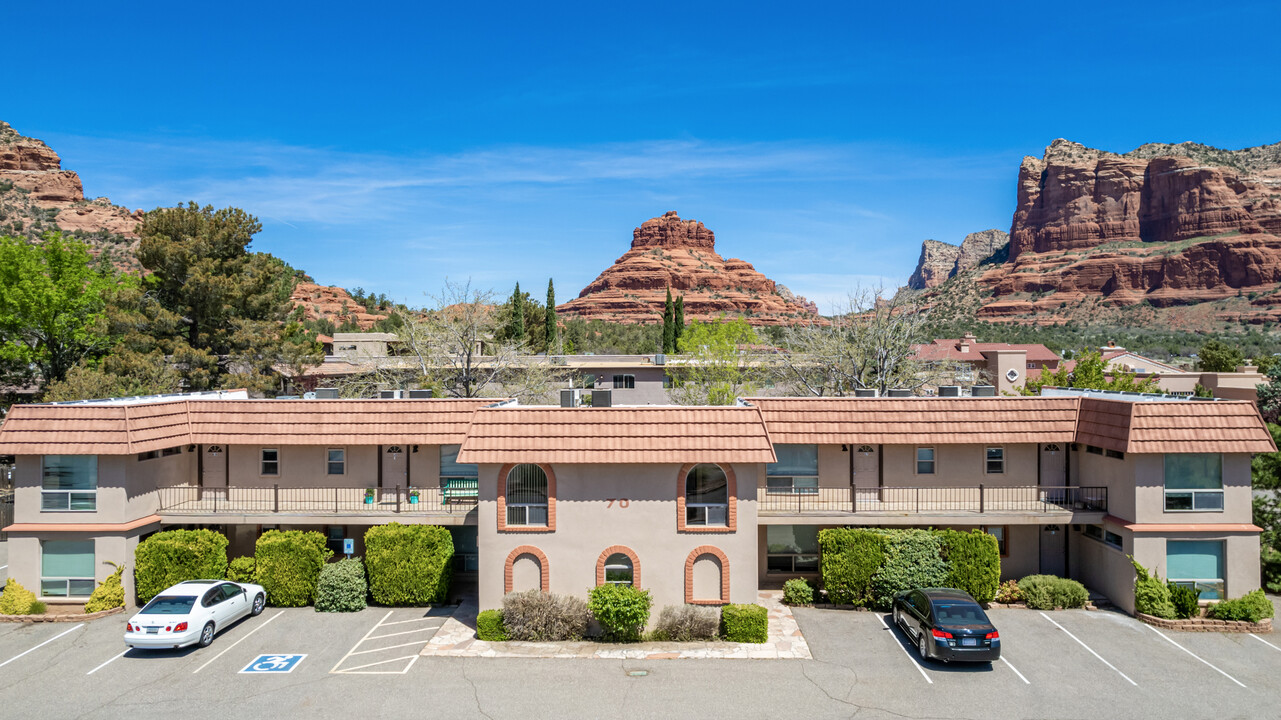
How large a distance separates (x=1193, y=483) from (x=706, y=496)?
13.3 meters

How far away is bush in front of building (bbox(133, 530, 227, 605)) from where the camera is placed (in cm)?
1991

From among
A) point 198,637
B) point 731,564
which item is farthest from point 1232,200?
point 198,637

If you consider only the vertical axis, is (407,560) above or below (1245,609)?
above

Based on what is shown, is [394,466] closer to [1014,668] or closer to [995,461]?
[1014,668]

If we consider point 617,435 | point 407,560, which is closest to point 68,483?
point 407,560

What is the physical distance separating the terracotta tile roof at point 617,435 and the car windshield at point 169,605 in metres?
7.42

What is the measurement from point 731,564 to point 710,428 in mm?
3507

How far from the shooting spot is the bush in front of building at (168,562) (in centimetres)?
1991

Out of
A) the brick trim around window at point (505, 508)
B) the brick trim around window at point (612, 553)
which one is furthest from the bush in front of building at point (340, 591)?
the brick trim around window at point (612, 553)

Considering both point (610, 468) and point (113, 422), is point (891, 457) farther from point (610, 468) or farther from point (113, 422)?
point (113, 422)

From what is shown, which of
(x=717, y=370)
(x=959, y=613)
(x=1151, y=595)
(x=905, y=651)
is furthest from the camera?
(x=717, y=370)

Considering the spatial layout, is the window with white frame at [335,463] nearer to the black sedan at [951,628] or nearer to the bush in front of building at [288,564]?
the bush in front of building at [288,564]

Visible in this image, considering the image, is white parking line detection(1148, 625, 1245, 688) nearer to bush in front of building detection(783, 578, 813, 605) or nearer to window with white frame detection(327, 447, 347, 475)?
bush in front of building detection(783, 578, 813, 605)

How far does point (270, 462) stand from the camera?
22.5m
